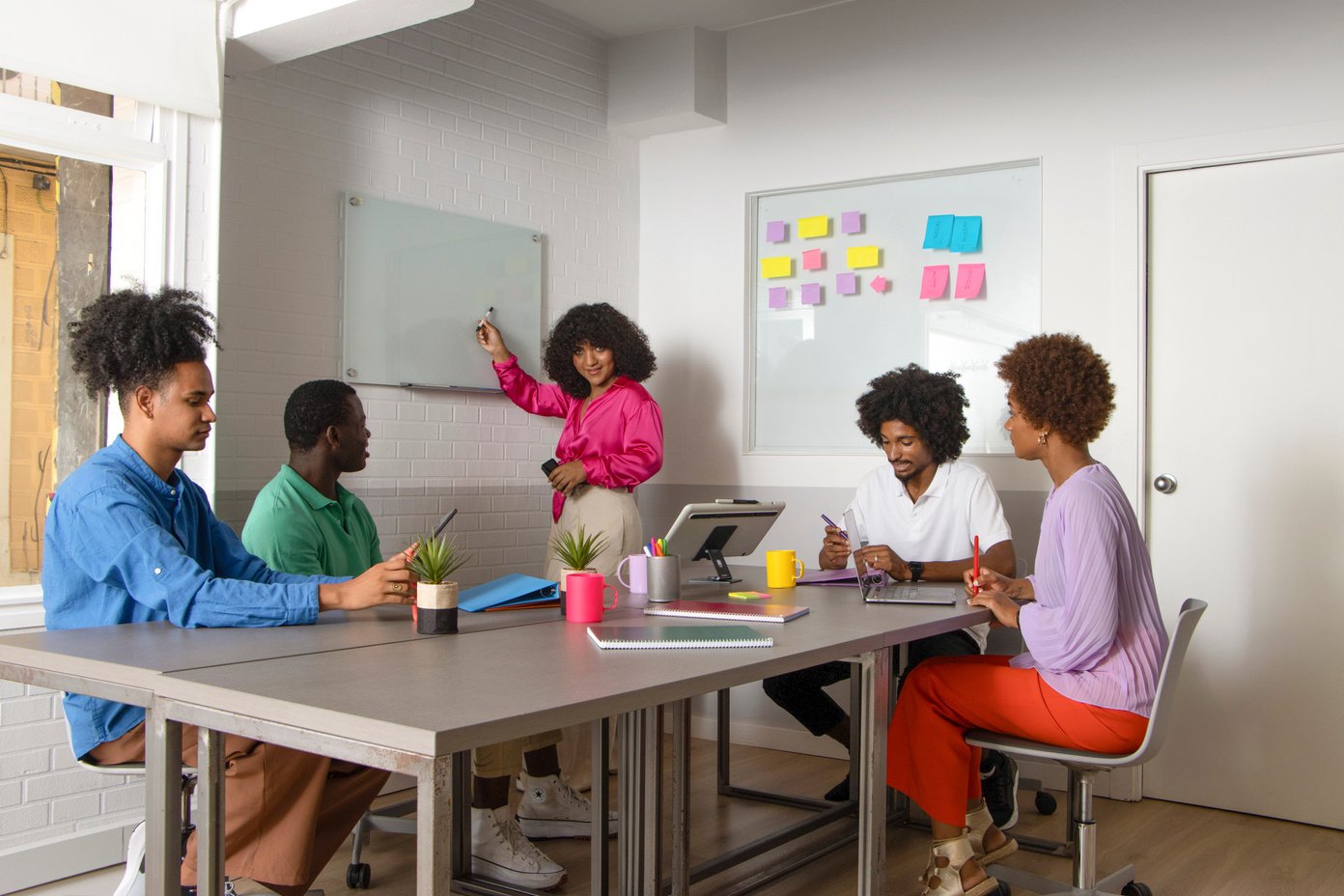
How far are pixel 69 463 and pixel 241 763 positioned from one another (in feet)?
5.25

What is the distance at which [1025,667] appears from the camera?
9.11 feet

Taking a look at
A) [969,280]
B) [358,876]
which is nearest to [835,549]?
[969,280]

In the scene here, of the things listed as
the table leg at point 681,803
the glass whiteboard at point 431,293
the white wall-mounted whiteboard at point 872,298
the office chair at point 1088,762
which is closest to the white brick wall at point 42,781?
the glass whiteboard at point 431,293

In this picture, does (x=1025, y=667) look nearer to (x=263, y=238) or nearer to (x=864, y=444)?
(x=864, y=444)

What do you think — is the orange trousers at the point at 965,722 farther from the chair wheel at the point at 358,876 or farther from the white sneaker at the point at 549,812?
the chair wheel at the point at 358,876

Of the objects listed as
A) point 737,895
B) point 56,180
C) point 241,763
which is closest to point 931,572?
point 737,895

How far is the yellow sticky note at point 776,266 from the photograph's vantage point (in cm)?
491

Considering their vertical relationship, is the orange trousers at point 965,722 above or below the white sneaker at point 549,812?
above

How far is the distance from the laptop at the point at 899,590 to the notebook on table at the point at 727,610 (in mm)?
320

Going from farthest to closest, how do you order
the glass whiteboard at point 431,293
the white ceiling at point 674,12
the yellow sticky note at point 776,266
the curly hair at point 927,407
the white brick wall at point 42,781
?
the yellow sticky note at point 776,266
the white ceiling at point 674,12
the glass whiteboard at point 431,293
the curly hair at point 927,407
the white brick wall at point 42,781

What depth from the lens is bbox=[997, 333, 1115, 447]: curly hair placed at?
2.70 m

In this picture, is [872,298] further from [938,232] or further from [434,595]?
[434,595]

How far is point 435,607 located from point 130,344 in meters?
0.82

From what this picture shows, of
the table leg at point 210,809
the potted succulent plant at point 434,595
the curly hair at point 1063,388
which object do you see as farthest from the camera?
the curly hair at point 1063,388
